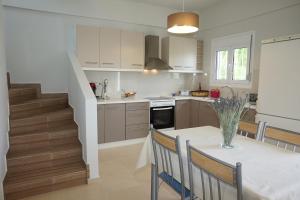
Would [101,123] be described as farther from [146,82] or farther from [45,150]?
[146,82]

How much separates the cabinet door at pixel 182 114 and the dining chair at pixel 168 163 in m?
2.57

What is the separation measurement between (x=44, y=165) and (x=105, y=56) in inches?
81.3

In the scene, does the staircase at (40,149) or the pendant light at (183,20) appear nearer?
the pendant light at (183,20)

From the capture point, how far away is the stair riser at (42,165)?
96.5 inches

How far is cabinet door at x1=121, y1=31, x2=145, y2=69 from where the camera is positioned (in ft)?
13.0

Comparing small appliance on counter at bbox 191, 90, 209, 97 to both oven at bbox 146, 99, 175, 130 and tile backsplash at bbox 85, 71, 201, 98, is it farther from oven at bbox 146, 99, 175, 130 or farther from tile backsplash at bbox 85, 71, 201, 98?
oven at bbox 146, 99, 175, 130

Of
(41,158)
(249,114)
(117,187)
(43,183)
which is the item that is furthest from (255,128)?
(41,158)

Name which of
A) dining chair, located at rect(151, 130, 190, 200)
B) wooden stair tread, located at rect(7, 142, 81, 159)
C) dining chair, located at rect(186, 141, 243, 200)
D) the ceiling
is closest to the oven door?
wooden stair tread, located at rect(7, 142, 81, 159)

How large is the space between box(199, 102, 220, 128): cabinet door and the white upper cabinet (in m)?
0.98

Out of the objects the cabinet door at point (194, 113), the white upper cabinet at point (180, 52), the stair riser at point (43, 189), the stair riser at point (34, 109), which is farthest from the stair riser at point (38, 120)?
the cabinet door at point (194, 113)

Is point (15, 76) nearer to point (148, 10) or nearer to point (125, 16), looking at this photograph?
point (125, 16)

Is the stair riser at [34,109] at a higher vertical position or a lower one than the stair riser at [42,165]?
higher

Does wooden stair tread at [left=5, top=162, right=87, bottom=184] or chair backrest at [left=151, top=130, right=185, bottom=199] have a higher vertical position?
chair backrest at [left=151, top=130, right=185, bottom=199]

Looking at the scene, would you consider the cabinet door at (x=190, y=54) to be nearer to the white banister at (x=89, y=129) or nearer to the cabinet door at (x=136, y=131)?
the cabinet door at (x=136, y=131)
